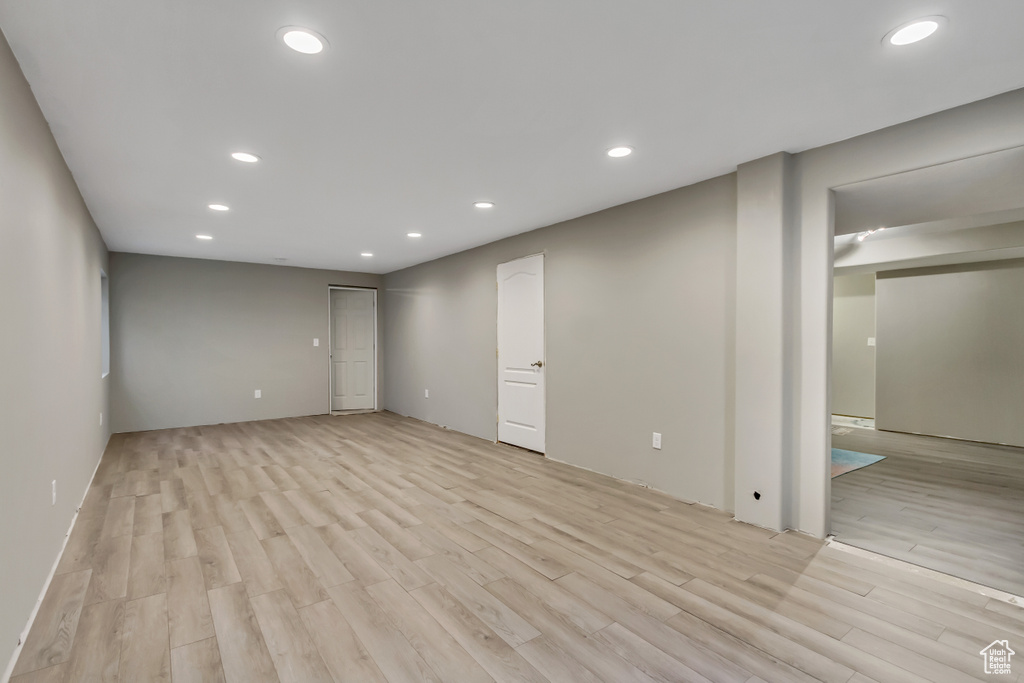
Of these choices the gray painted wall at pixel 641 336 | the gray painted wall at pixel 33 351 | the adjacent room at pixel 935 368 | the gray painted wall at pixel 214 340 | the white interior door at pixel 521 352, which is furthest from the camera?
the gray painted wall at pixel 214 340

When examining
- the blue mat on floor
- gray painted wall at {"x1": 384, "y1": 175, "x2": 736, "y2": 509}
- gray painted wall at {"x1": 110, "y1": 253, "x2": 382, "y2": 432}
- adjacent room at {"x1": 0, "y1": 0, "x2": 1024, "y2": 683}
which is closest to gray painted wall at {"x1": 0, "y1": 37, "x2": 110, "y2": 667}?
adjacent room at {"x1": 0, "y1": 0, "x2": 1024, "y2": 683}

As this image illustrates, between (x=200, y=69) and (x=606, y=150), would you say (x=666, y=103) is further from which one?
(x=200, y=69)

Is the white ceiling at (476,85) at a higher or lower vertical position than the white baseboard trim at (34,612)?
higher

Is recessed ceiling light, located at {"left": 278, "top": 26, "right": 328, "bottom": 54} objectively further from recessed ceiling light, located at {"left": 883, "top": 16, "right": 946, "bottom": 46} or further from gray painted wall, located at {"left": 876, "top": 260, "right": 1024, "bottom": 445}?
gray painted wall, located at {"left": 876, "top": 260, "right": 1024, "bottom": 445}

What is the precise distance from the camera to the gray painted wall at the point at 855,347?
7383 millimetres

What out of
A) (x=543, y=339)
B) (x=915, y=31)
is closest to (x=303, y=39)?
(x=915, y=31)

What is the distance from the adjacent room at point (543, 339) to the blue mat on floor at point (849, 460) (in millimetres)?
56

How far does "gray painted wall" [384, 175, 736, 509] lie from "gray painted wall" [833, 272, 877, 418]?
17.6 feet

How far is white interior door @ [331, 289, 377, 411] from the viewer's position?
7.85 m

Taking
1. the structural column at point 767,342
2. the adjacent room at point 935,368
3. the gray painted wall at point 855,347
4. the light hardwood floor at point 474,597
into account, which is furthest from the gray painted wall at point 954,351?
the light hardwood floor at point 474,597

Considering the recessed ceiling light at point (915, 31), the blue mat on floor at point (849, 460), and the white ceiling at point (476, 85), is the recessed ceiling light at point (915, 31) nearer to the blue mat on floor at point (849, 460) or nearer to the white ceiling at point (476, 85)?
the white ceiling at point (476, 85)

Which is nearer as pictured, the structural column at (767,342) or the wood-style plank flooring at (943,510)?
the wood-style plank flooring at (943,510)

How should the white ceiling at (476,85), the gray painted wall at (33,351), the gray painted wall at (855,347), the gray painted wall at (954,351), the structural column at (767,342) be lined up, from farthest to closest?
1. the gray painted wall at (855,347)
2. the gray painted wall at (954,351)
3. the structural column at (767,342)
4. the gray painted wall at (33,351)
5. the white ceiling at (476,85)

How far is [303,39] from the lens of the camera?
5.74 feet
